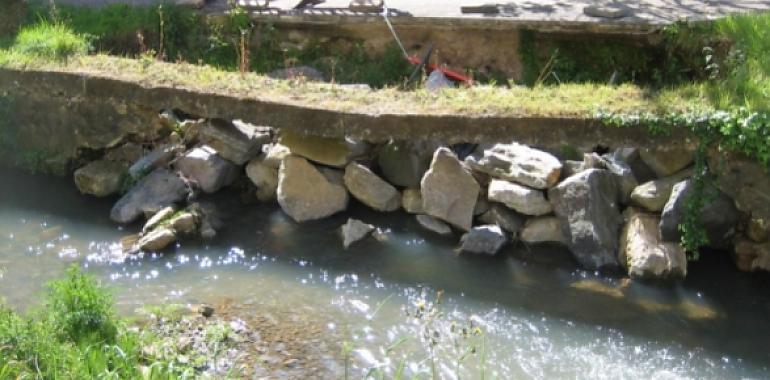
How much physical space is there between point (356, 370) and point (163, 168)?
142 inches

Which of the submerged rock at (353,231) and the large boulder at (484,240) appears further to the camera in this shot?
the submerged rock at (353,231)

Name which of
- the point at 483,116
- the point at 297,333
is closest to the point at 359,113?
the point at 483,116

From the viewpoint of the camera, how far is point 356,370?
19.6ft

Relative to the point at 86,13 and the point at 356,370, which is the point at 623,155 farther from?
the point at 86,13

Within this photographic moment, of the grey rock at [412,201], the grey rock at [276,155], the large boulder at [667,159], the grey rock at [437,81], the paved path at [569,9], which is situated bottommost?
the grey rock at [412,201]

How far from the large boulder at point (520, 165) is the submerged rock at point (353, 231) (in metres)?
1.03

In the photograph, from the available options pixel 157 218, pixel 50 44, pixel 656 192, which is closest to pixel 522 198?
pixel 656 192

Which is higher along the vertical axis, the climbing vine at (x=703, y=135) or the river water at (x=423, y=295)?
the climbing vine at (x=703, y=135)

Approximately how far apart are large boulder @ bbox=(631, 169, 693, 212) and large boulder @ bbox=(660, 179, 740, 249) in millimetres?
100

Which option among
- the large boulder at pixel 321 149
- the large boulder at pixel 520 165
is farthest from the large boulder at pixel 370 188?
the large boulder at pixel 520 165

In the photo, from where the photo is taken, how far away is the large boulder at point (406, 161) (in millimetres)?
8234

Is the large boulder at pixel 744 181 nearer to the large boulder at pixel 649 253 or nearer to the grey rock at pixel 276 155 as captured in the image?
the large boulder at pixel 649 253

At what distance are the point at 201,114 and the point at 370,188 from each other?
170 cm

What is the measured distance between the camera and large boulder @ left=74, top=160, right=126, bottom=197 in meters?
8.97
